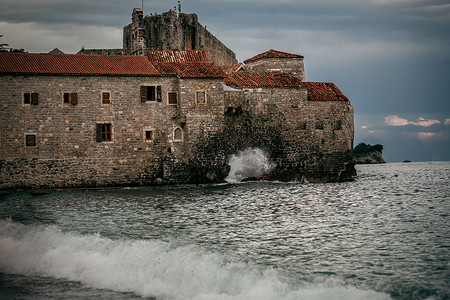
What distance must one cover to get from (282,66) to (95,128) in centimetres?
1688

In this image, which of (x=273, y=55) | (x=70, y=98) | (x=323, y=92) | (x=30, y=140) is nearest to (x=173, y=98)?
(x=70, y=98)

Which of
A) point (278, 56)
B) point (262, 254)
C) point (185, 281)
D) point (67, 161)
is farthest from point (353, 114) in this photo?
point (185, 281)

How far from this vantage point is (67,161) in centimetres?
2767

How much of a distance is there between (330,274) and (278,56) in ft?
101

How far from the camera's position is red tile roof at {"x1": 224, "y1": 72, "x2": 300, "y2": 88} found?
32125 mm

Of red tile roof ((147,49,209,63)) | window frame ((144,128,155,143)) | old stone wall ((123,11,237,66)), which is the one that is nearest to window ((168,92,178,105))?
window frame ((144,128,155,143))

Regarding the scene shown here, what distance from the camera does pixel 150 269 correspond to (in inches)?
391

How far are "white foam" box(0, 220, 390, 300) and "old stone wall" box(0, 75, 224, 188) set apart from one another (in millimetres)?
14976

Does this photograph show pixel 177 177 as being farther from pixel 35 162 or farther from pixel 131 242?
pixel 131 242

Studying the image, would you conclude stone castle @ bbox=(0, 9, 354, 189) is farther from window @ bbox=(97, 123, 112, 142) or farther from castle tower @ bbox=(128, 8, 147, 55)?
castle tower @ bbox=(128, 8, 147, 55)

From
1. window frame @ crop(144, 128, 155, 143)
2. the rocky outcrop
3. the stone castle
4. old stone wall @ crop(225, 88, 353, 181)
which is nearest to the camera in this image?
the stone castle

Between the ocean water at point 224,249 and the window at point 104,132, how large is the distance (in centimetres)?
670

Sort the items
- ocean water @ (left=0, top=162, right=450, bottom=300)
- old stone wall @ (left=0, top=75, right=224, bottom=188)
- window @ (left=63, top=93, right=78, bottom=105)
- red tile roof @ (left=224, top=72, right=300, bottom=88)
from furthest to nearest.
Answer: red tile roof @ (left=224, top=72, right=300, bottom=88), window @ (left=63, top=93, right=78, bottom=105), old stone wall @ (left=0, top=75, right=224, bottom=188), ocean water @ (left=0, top=162, right=450, bottom=300)

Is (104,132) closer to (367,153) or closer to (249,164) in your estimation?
(249,164)
